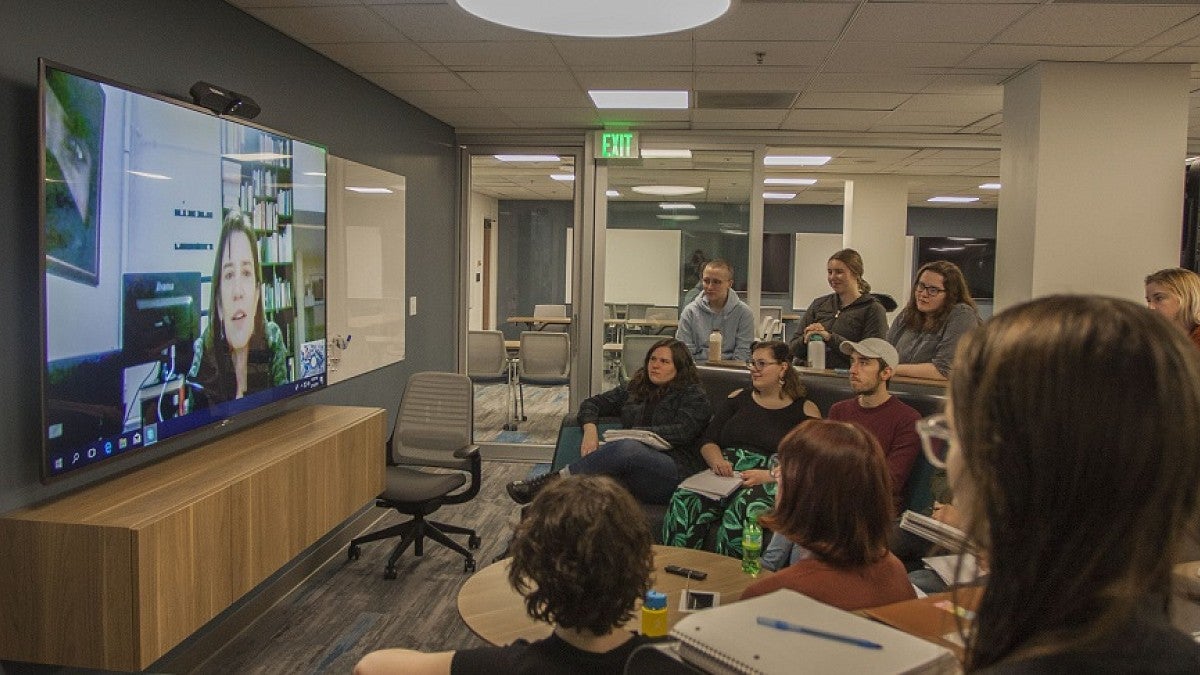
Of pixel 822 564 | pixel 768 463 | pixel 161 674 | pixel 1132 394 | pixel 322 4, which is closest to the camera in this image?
pixel 1132 394

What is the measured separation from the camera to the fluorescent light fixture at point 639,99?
18.2 feet

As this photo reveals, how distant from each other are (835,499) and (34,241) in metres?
2.36

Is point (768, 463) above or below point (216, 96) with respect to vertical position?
below

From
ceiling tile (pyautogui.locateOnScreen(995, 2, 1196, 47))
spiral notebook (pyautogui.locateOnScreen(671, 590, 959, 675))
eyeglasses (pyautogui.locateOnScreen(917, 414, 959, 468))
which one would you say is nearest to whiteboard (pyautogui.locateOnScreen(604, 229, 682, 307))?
ceiling tile (pyautogui.locateOnScreen(995, 2, 1196, 47))

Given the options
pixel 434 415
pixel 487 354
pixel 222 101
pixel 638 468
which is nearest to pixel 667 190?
pixel 487 354

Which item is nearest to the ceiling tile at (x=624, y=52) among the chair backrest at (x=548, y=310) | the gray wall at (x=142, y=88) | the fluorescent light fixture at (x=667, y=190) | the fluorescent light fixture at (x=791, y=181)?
the gray wall at (x=142, y=88)

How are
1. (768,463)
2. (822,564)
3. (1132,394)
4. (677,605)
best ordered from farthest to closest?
1. (768,463)
2. (677,605)
3. (822,564)
4. (1132,394)

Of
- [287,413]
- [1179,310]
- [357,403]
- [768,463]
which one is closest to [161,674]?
[287,413]

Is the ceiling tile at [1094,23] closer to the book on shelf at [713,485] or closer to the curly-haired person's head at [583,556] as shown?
the book on shelf at [713,485]

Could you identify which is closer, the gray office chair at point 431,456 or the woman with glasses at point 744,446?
the woman with glasses at point 744,446

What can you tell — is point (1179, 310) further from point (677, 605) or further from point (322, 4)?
point (322, 4)

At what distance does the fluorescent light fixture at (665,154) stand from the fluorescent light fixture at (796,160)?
117cm

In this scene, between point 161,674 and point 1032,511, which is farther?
point 161,674

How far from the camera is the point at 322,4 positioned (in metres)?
3.70
